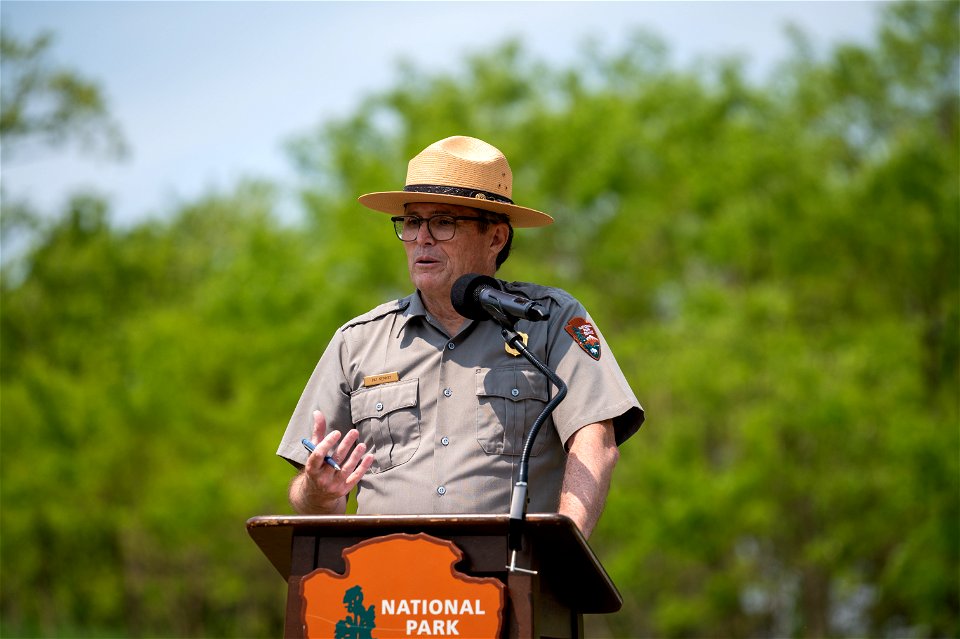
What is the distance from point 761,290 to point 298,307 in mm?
7348

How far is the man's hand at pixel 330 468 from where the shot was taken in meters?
2.97

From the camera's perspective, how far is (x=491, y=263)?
151 inches

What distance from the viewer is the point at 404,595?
8.91 ft

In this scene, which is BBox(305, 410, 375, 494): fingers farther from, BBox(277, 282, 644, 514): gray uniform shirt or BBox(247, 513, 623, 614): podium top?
BBox(277, 282, 644, 514): gray uniform shirt

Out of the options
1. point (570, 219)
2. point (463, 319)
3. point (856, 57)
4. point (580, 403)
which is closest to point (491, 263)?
point (463, 319)

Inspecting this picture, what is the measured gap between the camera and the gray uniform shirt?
3.43m

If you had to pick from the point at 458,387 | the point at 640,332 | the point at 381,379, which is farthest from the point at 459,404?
the point at 640,332

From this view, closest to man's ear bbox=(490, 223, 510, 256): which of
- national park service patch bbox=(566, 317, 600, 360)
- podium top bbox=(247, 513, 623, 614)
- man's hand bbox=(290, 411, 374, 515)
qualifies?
national park service patch bbox=(566, 317, 600, 360)

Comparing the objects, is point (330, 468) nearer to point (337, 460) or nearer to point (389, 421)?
point (337, 460)

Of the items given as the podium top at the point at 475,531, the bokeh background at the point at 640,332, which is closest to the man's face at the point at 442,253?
the podium top at the point at 475,531

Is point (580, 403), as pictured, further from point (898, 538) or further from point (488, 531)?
point (898, 538)

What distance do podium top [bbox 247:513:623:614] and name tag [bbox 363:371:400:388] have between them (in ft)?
2.45

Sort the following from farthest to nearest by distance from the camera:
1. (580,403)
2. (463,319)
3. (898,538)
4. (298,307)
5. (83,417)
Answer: (83,417) < (298,307) < (898,538) < (463,319) < (580,403)

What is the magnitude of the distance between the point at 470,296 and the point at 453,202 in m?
0.50
